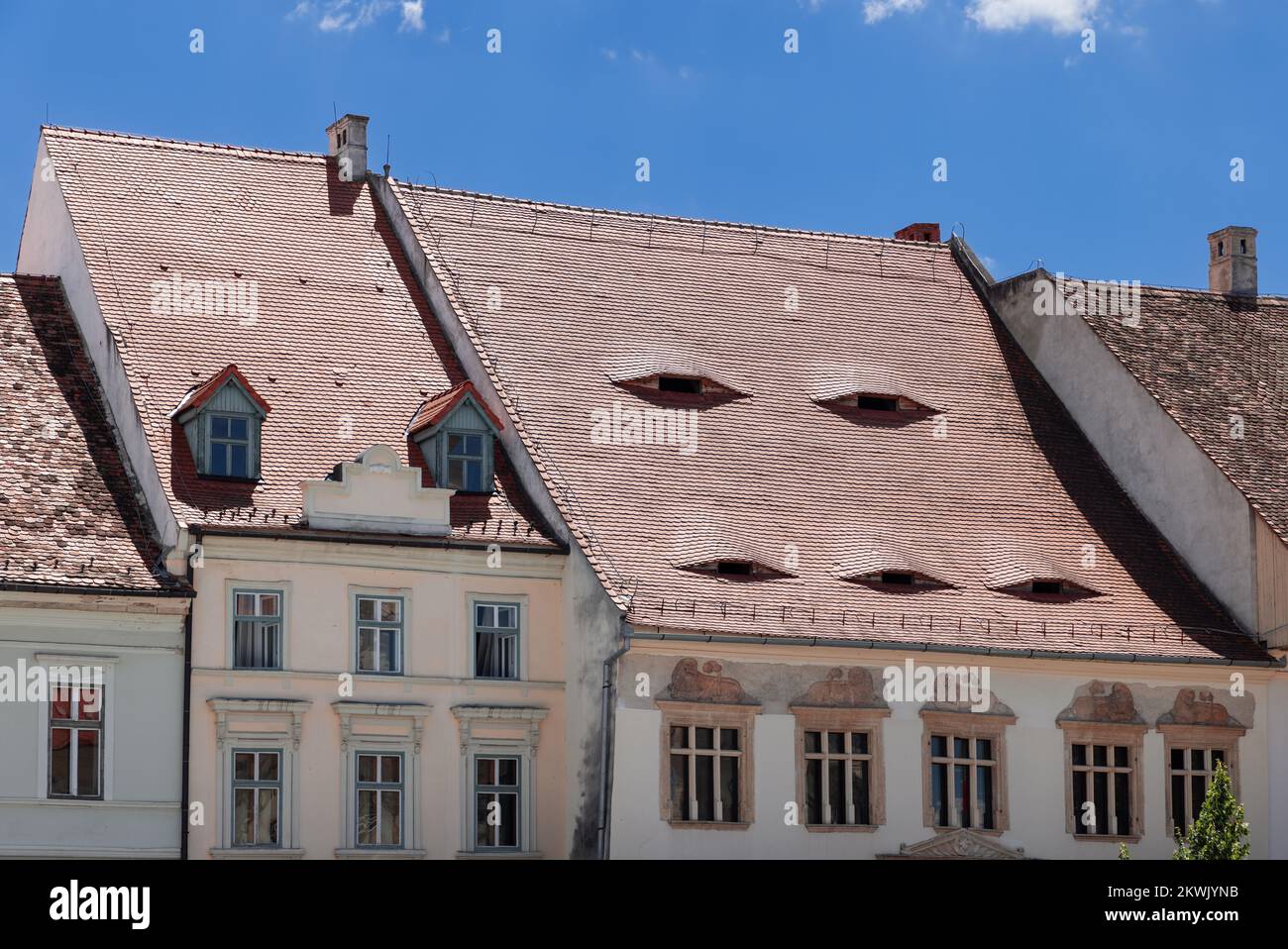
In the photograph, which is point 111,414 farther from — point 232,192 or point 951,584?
point 951,584

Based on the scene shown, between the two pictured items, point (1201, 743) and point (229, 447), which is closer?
point (229, 447)

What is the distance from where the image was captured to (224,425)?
39.2m

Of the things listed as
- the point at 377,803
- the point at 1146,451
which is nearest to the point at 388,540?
the point at 377,803

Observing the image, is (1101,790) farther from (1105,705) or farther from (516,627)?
(516,627)

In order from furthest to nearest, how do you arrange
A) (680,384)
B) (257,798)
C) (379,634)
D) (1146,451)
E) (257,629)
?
(1146,451) → (680,384) → (379,634) → (257,629) → (257,798)

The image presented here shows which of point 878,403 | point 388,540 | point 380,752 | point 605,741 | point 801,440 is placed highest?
point 878,403

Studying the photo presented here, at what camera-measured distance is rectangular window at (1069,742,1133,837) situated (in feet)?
137

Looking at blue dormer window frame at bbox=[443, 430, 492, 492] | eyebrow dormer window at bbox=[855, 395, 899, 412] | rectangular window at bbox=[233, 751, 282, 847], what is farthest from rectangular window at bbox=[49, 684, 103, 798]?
eyebrow dormer window at bbox=[855, 395, 899, 412]

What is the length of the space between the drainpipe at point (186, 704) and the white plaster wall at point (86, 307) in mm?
538

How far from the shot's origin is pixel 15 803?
35.9m

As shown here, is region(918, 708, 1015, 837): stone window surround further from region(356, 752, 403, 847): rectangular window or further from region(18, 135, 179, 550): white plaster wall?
region(18, 135, 179, 550): white plaster wall

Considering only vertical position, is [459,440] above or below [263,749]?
above

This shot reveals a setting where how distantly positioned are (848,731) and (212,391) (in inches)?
424

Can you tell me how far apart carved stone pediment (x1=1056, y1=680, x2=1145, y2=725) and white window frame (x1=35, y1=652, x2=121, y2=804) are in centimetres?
1472
